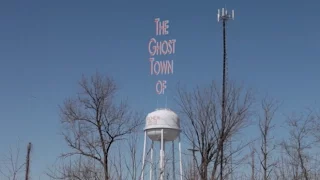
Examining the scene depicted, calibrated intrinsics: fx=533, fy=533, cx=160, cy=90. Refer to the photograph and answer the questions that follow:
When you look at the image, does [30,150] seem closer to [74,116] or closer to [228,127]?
[74,116]

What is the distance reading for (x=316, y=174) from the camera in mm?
24156

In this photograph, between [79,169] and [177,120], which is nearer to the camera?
[79,169]

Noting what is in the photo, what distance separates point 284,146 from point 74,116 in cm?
1107

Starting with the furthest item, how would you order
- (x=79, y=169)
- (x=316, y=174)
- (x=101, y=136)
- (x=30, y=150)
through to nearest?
(x=30, y=150), (x=101, y=136), (x=316, y=174), (x=79, y=169)

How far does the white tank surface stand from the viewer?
2804 centimetres

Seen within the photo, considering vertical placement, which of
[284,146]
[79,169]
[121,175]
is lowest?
[121,175]

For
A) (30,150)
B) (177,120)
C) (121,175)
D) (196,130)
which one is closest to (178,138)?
(177,120)

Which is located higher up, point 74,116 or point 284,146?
point 74,116

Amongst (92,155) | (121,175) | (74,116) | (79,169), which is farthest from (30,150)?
(121,175)

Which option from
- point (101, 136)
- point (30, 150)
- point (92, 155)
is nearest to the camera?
point (92, 155)

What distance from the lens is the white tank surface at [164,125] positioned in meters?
28.0

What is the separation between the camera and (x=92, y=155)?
84.3ft

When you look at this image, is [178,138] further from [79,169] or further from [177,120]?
[79,169]

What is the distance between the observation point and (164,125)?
28109mm
